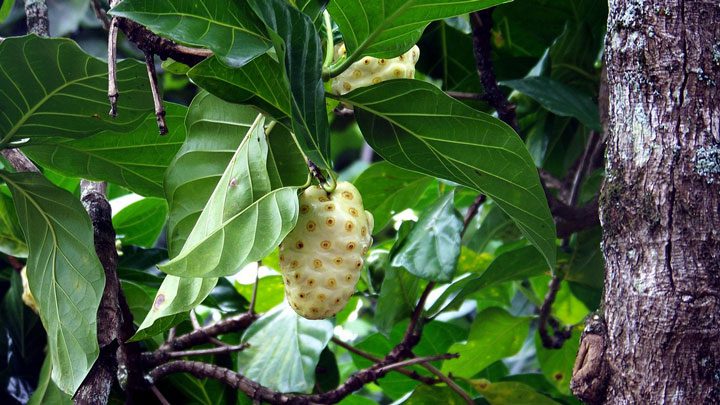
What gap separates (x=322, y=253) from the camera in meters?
0.70

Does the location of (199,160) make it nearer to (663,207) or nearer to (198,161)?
(198,161)

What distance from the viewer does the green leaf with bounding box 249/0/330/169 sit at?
22.8 inches

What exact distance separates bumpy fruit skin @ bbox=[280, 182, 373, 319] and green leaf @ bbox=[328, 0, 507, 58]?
0.43ft

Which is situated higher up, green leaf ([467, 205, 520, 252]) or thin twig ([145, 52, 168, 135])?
thin twig ([145, 52, 168, 135])

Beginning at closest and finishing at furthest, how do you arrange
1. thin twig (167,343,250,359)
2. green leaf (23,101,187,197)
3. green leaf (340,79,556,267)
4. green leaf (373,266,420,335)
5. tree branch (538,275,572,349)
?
green leaf (340,79,556,267)
green leaf (23,101,187,197)
thin twig (167,343,250,359)
green leaf (373,266,420,335)
tree branch (538,275,572,349)

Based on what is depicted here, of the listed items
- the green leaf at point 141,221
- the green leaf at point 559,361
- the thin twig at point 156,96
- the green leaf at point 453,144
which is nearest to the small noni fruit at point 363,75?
the green leaf at point 453,144

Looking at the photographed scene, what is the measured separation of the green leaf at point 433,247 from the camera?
37.7 inches

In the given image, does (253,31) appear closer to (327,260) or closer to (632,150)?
(327,260)

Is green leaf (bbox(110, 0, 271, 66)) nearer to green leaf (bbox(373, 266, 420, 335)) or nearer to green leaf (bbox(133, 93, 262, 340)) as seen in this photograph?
green leaf (bbox(133, 93, 262, 340))

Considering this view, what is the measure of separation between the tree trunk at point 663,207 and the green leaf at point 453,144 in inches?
2.5

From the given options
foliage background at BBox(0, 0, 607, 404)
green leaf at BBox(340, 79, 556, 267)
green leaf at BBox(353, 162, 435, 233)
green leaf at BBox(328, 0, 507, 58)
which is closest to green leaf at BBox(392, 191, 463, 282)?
foliage background at BBox(0, 0, 607, 404)

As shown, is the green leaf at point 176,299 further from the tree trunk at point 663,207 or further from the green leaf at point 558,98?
the green leaf at point 558,98

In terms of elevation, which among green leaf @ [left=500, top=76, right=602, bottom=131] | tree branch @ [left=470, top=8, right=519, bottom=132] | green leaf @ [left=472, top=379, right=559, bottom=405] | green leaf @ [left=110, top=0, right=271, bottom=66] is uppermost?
green leaf @ [left=110, top=0, right=271, bottom=66]

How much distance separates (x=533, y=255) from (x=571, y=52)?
30 cm
